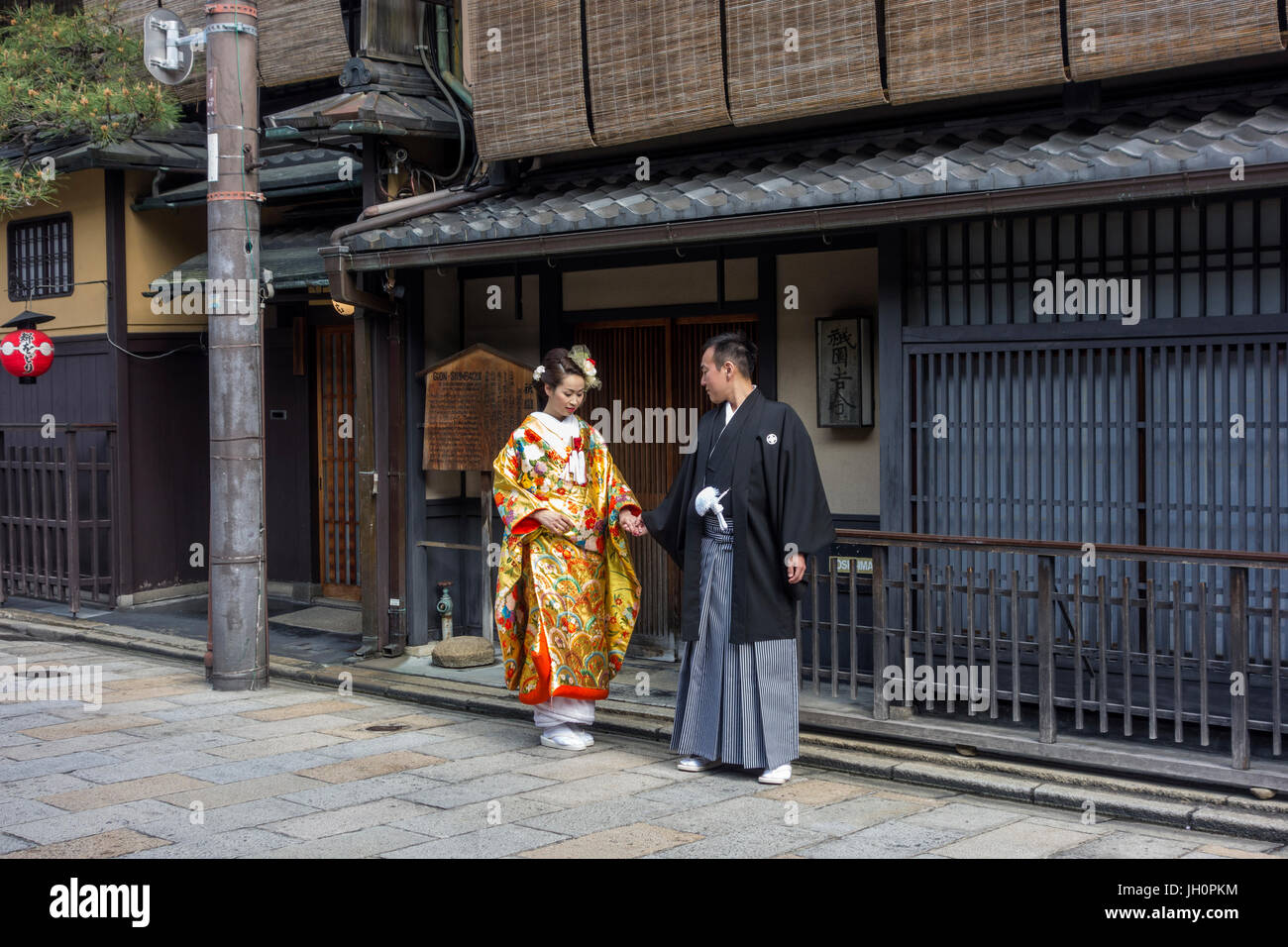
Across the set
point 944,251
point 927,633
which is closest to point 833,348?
point 944,251

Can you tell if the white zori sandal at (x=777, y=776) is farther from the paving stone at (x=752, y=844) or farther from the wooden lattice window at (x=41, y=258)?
the wooden lattice window at (x=41, y=258)

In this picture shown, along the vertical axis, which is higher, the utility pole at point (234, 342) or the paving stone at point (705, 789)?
the utility pole at point (234, 342)

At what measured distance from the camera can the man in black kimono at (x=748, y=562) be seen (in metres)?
6.97

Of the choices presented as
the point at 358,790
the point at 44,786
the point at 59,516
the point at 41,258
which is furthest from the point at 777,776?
the point at 41,258

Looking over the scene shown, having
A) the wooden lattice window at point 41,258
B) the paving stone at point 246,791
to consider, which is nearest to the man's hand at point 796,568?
the paving stone at point 246,791

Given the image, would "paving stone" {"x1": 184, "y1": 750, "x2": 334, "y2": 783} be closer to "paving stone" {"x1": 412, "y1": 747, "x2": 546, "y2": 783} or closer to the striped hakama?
"paving stone" {"x1": 412, "y1": 747, "x2": 546, "y2": 783}

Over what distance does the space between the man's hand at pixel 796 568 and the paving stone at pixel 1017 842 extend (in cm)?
160

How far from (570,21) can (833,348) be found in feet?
10.2

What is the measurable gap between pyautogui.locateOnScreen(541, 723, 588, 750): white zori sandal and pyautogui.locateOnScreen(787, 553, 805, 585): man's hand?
183 centimetres

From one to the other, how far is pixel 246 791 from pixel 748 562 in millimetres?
2899

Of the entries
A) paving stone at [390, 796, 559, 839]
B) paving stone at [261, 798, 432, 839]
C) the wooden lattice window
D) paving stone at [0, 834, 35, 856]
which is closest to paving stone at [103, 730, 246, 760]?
paving stone at [0, 834, 35, 856]
